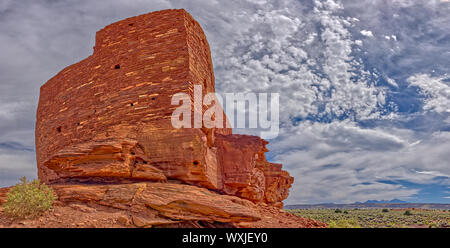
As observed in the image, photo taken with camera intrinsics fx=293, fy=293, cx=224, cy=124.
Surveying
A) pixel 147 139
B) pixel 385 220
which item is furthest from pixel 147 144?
pixel 385 220

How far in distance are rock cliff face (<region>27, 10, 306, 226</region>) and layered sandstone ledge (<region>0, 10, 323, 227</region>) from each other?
1.5 inches

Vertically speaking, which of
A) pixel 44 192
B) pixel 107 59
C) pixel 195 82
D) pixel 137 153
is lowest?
pixel 44 192

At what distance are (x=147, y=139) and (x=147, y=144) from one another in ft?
0.65

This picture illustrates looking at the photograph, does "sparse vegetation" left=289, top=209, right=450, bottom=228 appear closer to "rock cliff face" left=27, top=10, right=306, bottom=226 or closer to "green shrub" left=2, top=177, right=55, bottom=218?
"rock cliff face" left=27, top=10, right=306, bottom=226

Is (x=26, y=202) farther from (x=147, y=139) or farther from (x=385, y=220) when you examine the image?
(x=385, y=220)

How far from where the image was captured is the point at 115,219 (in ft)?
30.0

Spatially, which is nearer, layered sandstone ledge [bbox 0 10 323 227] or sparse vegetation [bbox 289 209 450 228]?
layered sandstone ledge [bbox 0 10 323 227]

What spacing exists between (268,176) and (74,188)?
12959 millimetres

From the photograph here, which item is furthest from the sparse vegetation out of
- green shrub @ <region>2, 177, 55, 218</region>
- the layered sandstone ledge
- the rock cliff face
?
green shrub @ <region>2, 177, 55, 218</region>

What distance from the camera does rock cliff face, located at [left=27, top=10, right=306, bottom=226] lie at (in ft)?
32.9

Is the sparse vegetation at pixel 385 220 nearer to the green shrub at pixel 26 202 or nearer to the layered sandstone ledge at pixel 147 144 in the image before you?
the layered sandstone ledge at pixel 147 144
